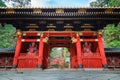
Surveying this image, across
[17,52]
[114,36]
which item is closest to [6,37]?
[114,36]

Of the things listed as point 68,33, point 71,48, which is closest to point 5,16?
point 68,33

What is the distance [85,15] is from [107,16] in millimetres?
1633

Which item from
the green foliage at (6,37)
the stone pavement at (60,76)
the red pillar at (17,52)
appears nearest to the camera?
the stone pavement at (60,76)

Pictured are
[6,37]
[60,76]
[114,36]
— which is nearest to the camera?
[60,76]

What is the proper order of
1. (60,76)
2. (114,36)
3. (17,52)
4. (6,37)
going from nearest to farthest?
(60,76) < (17,52) < (114,36) < (6,37)

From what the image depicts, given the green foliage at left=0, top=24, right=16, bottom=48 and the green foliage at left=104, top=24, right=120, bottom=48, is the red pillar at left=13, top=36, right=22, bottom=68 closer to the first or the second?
the green foliage at left=104, top=24, right=120, bottom=48

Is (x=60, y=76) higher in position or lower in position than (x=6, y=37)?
lower

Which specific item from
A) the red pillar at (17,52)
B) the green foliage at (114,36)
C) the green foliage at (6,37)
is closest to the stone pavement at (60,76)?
the red pillar at (17,52)

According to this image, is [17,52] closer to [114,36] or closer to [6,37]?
[114,36]

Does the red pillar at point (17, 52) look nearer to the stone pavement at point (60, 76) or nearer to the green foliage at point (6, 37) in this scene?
the stone pavement at point (60, 76)

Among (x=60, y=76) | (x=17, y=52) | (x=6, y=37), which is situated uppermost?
(x=6, y=37)

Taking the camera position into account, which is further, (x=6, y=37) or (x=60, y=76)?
(x=6, y=37)

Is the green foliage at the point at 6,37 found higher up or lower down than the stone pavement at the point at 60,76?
higher up

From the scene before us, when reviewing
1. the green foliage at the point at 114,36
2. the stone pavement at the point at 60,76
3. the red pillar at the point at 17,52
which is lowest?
the stone pavement at the point at 60,76
